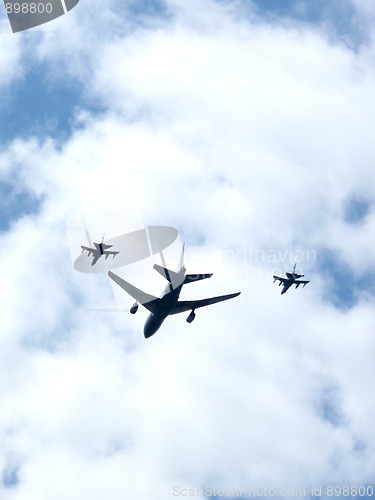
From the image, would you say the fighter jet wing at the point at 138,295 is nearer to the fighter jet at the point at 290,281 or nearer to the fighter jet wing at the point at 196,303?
the fighter jet wing at the point at 196,303

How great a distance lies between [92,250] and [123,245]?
4.97 metres

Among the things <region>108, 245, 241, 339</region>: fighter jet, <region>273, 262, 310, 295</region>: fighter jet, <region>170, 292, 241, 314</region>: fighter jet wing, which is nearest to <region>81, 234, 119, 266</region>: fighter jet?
<region>108, 245, 241, 339</region>: fighter jet

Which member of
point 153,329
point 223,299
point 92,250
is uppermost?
point 92,250

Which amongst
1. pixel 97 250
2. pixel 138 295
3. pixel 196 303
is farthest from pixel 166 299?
pixel 97 250

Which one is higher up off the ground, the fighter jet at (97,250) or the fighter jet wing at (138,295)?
the fighter jet at (97,250)

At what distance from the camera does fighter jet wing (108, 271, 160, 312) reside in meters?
86.6

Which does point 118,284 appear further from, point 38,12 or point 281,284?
point 281,284

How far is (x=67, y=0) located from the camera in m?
47.2

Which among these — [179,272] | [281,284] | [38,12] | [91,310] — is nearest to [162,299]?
[179,272]

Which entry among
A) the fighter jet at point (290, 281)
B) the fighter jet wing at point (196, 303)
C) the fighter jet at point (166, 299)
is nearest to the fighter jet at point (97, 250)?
the fighter jet at point (166, 299)

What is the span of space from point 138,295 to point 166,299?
6877mm

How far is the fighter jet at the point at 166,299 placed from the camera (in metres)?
82.5

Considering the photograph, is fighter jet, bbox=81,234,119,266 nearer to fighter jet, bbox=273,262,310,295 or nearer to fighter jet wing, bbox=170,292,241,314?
fighter jet wing, bbox=170,292,241,314

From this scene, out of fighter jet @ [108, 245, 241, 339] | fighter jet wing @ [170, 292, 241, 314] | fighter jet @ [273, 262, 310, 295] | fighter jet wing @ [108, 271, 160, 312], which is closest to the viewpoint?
fighter jet @ [108, 245, 241, 339]
